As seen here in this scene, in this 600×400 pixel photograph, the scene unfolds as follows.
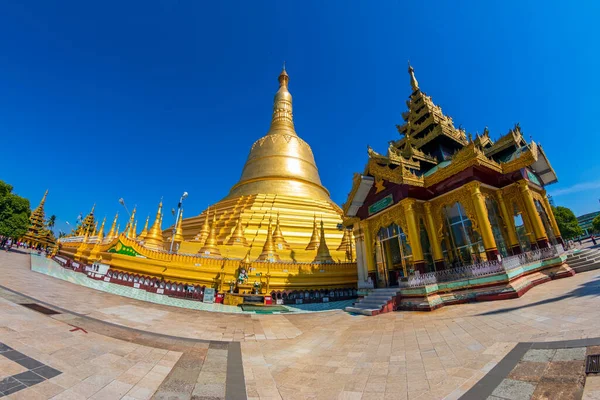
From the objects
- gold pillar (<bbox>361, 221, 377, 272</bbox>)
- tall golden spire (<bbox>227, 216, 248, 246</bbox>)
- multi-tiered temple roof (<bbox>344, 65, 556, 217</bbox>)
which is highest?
multi-tiered temple roof (<bbox>344, 65, 556, 217</bbox>)

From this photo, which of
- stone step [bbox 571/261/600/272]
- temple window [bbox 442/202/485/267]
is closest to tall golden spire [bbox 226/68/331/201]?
temple window [bbox 442/202/485/267]

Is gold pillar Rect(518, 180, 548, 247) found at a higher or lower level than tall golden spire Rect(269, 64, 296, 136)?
lower

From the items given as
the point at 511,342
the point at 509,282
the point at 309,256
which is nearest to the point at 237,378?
the point at 511,342

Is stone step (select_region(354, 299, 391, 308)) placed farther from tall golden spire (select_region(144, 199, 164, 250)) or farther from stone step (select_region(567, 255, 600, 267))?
tall golden spire (select_region(144, 199, 164, 250))

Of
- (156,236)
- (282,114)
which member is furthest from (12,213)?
(282,114)

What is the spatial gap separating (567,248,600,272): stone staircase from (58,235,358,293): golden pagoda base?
33.2 feet

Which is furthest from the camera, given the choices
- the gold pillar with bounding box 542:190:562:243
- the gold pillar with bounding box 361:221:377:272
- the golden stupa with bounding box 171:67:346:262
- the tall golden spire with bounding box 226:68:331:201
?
the tall golden spire with bounding box 226:68:331:201

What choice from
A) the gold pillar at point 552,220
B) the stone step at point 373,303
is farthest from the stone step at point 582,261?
the stone step at point 373,303

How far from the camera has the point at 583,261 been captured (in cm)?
1129

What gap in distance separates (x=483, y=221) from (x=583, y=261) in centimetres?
532

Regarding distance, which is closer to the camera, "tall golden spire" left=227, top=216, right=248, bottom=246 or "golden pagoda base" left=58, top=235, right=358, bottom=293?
"golden pagoda base" left=58, top=235, right=358, bottom=293

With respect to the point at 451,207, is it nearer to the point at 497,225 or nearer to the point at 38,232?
the point at 497,225

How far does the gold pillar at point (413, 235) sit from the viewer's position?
11.5m

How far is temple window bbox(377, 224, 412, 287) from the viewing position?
1359cm
